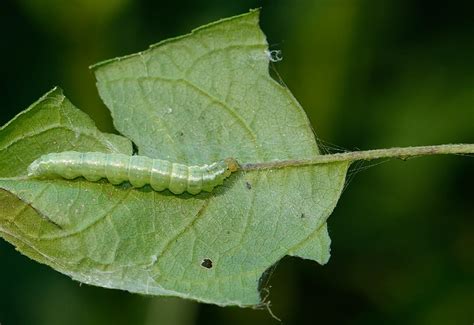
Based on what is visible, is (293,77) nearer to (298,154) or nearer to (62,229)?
(298,154)

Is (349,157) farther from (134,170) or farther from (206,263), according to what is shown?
(134,170)

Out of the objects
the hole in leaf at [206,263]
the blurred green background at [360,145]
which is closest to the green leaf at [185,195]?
the hole in leaf at [206,263]

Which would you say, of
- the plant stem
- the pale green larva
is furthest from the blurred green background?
the pale green larva

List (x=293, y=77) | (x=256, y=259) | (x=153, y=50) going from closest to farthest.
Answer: (x=256, y=259) < (x=153, y=50) < (x=293, y=77)

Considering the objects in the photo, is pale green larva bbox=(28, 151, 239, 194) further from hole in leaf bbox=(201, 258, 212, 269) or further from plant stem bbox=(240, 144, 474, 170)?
hole in leaf bbox=(201, 258, 212, 269)

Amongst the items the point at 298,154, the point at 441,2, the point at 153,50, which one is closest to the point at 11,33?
the point at 153,50

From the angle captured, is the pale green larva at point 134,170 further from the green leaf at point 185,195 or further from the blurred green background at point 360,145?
the blurred green background at point 360,145
